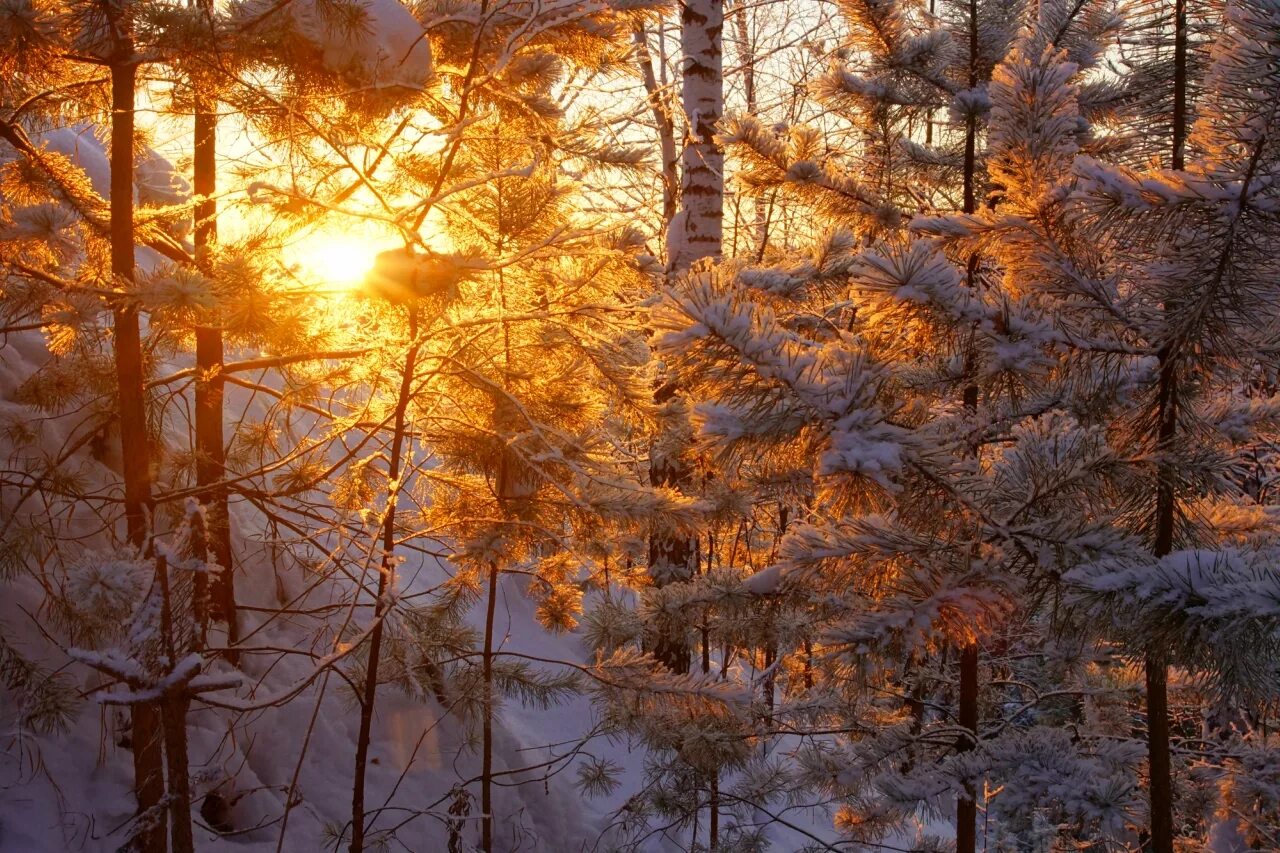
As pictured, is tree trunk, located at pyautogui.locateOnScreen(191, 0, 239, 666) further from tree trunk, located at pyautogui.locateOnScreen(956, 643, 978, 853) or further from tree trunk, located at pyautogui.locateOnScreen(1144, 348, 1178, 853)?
tree trunk, located at pyautogui.locateOnScreen(1144, 348, 1178, 853)

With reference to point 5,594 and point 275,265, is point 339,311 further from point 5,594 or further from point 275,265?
point 5,594

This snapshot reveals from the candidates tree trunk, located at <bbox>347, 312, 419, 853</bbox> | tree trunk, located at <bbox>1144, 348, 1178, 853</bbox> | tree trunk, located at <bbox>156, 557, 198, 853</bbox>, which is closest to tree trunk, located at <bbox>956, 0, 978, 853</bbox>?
tree trunk, located at <bbox>1144, 348, 1178, 853</bbox>

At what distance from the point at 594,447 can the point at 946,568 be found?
7.40 ft

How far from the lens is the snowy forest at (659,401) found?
205 cm

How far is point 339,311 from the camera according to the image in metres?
3.72

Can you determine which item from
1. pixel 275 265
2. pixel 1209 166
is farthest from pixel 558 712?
pixel 1209 166

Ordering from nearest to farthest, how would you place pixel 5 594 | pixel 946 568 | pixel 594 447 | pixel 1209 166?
pixel 1209 166
pixel 946 568
pixel 594 447
pixel 5 594

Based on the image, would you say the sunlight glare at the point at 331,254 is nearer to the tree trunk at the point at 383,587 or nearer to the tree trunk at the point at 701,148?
the tree trunk at the point at 383,587

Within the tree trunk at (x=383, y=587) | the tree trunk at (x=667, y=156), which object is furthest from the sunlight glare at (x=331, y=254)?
the tree trunk at (x=667, y=156)

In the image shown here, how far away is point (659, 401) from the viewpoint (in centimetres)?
555

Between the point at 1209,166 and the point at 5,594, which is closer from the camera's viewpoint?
the point at 1209,166

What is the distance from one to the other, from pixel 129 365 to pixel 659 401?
3.26 metres

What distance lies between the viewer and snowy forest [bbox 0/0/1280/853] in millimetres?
2055

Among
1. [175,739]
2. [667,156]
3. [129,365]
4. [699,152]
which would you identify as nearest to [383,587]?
[175,739]
